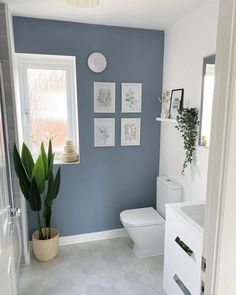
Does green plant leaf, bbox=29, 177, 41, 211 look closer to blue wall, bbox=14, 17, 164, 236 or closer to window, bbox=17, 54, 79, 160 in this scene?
blue wall, bbox=14, 17, 164, 236

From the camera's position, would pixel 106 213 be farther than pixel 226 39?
Yes

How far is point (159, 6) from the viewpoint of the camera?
6.52 feet

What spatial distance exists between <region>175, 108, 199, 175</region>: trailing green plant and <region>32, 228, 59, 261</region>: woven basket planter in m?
1.52

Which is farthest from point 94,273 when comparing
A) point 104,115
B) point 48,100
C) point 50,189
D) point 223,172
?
point 223,172

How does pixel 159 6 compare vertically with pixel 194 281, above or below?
above

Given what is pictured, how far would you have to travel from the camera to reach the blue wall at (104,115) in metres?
2.35

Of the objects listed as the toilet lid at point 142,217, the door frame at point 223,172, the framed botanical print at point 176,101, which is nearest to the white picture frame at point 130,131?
the framed botanical print at point 176,101

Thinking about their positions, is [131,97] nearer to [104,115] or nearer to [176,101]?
[104,115]

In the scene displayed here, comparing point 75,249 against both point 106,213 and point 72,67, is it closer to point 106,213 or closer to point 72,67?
point 106,213

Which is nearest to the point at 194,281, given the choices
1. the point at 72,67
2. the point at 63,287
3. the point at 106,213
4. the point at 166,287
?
the point at 166,287

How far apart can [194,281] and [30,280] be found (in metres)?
1.45

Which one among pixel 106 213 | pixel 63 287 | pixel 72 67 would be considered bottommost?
pixel 63 287

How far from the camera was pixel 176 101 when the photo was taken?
2.39 metres

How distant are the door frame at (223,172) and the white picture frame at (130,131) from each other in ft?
6.22
